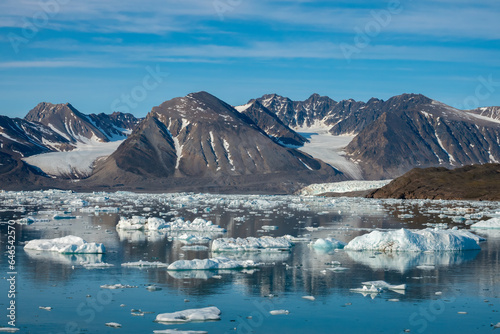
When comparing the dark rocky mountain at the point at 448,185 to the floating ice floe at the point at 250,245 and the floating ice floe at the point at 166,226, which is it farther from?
the floating ice floe at the point at 250,245

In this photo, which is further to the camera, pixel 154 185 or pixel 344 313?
pixel 154 185

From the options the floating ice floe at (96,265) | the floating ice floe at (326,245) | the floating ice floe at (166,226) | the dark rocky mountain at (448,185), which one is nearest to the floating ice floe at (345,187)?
the dark rocky mountain at (448,185)

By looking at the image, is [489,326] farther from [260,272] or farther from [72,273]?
[72,273]

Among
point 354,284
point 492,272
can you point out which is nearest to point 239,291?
point 354,284

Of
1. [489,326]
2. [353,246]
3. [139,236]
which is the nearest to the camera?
[489,326]

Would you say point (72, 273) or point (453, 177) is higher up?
point (453, 177)

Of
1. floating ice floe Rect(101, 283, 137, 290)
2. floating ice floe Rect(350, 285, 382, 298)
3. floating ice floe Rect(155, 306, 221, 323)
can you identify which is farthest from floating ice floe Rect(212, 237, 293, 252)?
floating ice floe Rect(155, 306, 221, 323)

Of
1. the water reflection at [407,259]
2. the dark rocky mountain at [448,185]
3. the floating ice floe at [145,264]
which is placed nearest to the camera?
the floating ice floe at [145,264]

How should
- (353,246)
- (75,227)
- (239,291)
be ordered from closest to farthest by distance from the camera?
(239,291) → (353,246) → (75,227)
